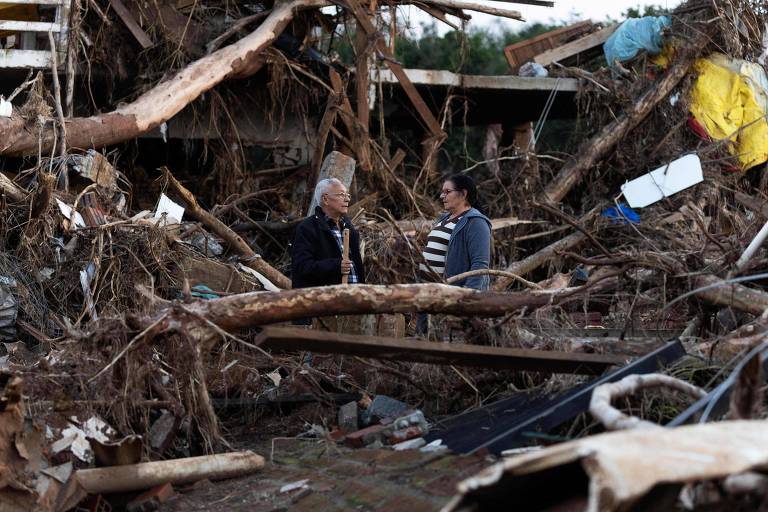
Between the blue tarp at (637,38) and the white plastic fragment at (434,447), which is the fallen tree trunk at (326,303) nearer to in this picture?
the white plastic fragment at (434,447)

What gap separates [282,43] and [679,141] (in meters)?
5.00

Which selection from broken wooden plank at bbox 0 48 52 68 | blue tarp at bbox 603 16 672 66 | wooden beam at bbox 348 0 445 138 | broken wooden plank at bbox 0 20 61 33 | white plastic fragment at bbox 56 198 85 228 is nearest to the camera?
white plastic fragment at bbox 56 198 85 228

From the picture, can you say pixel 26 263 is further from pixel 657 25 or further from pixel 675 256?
pixel 657 25

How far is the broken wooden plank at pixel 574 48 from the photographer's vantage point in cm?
1399

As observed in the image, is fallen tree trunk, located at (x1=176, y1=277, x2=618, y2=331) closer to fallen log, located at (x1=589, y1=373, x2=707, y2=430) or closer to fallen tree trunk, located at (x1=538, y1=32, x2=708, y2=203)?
fallen log, located at (x1=589, y1=373, x2=707, y2=430)

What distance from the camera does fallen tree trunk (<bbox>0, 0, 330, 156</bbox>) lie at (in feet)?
28.8

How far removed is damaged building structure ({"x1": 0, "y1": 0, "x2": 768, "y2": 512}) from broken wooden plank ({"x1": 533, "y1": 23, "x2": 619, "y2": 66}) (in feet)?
0.10

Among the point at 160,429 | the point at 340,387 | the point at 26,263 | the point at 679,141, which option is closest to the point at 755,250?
the point at 340,387

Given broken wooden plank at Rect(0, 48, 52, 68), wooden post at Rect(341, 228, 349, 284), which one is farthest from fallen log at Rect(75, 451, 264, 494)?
broken wooden plank at Rect(0, 48, 52, 68)

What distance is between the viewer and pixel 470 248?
22.2 feet

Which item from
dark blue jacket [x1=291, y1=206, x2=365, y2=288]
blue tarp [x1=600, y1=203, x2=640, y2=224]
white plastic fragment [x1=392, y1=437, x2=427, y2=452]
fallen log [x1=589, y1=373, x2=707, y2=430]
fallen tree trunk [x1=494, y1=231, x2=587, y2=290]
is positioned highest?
fallen log [x1=589, y1=373, x2=707, y2=430]

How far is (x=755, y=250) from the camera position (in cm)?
564

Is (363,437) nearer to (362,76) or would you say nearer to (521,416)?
(521,416)

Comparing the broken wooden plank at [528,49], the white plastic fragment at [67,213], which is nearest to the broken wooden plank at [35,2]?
the white plastic fragment at [67,213]
